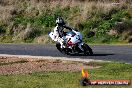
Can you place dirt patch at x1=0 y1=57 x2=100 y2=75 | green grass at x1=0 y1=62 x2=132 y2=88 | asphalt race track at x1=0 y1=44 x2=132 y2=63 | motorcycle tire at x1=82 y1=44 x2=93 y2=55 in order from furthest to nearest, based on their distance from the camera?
motorcycle tire at x1=82 y1=44 x2=93 y2=55 → asphalt race track at x1=0 y1=44 x2=132 y2=63 → dirt patch at x1=0 y1=57 x2=100 y2=75 → green grass at x1=0 y1=62 x2=132 y2=88

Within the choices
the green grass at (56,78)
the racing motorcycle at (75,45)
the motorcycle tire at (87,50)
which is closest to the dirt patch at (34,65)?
the green grass at (56,78)

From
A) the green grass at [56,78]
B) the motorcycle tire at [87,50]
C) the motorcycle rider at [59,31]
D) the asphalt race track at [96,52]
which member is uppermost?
the motorcycle rider at [59,31]

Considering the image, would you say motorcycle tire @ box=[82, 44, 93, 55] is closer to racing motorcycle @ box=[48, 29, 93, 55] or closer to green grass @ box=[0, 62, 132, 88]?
racing motorcycle @ box=[48, 29, 93, 55]

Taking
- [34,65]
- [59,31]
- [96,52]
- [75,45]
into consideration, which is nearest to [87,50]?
[75,45]

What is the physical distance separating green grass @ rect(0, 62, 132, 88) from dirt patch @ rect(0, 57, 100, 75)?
1161mm

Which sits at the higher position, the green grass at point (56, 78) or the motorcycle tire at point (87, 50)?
the green grass at point (56, 78)

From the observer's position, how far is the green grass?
13695 millimetres

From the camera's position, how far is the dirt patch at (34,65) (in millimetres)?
17430

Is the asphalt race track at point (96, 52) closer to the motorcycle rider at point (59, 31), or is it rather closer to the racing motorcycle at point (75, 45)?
the racing motorcycle at point (75, 45)

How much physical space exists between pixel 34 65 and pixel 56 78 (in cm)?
403

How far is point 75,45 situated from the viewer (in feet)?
74.2

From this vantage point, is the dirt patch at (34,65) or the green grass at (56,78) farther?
the dirt patch at (34,65)

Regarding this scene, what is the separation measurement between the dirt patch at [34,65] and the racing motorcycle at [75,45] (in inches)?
91.7

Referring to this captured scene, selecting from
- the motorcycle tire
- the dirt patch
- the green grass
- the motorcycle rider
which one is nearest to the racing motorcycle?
the motorcycle tire
